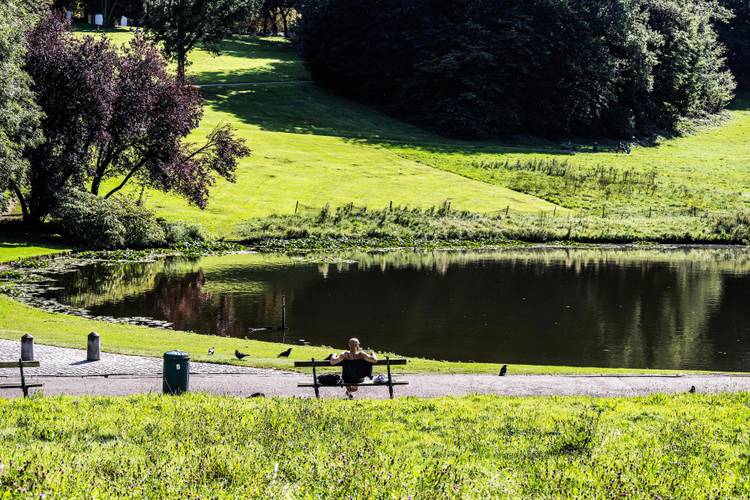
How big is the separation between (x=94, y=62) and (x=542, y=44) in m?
66.0

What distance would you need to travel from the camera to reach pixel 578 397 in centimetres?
2167

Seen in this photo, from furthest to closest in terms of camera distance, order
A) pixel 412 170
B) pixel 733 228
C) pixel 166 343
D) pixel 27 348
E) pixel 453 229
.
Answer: pixel 412 170, pixel 733 228, pixel 453 229, pixel 166 343, pixel 27 348

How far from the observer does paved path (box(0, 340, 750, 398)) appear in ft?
73.5

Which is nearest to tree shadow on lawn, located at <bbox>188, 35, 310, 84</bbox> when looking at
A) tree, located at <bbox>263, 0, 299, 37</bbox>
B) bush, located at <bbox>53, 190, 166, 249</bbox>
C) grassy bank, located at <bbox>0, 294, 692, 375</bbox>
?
tree, located at <bbox>263, 0, 299, 37</bbox>

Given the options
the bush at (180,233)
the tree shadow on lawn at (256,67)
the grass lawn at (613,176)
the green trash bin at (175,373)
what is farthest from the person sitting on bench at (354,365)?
the tree shadow on lawn at (256,67)

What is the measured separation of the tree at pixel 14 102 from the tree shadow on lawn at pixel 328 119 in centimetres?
4439

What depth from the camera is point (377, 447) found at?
1440 centimetres

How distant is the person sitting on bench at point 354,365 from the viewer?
72.3 feet

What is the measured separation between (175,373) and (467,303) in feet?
77.6

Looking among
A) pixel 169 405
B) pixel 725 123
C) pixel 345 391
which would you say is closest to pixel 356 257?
pixel 345 391

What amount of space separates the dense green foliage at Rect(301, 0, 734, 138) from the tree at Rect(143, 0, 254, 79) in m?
16.1

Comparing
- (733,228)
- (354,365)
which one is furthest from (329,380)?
(733,228)

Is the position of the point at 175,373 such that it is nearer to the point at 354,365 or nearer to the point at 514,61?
the point at 354,365

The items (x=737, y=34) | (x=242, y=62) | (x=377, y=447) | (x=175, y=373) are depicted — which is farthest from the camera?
(x=737, y=34)
